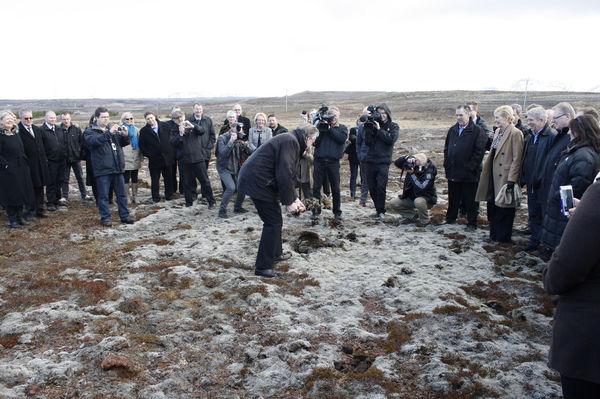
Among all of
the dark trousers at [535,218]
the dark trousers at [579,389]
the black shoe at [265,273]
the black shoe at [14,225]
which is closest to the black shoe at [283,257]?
the black shoe at [265,273]

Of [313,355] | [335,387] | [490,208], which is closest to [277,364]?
[313,355]

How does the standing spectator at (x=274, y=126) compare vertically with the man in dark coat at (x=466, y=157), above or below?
above

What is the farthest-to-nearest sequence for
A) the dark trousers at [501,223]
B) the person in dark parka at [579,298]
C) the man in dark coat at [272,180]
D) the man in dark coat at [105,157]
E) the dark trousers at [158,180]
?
the dark trousers at [158,180]
the man in dark coat at [105,157]
the dark trousers at [501,223]
the man in dark coat at [272,180]
the person in dark parka at [579,298]

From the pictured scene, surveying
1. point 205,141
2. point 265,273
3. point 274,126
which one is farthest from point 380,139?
point 205,141

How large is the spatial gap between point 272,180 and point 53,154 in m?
6.84

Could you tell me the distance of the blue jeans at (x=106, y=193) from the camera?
9.50 meters

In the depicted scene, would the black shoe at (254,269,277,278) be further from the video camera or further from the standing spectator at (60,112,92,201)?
the standing spectator at (60,112,92,201)

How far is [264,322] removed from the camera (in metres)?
5.54

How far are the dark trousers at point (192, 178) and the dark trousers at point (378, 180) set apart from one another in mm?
3677

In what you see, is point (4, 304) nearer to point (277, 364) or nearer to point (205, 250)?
point (205, 250)

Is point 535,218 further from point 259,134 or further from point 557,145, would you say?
point 259,134

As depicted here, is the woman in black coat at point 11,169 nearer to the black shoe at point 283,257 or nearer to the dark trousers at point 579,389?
the black shoe at point 283,257

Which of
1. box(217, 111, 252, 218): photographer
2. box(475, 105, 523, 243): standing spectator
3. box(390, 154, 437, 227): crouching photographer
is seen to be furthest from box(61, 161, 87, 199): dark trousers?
box(475, 105, 523, 243): standing spectator

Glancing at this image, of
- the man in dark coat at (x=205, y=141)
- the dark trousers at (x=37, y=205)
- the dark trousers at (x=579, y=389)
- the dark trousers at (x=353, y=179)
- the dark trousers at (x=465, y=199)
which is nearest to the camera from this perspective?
the dark trousers at (x=579, y=389)
